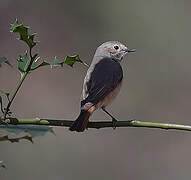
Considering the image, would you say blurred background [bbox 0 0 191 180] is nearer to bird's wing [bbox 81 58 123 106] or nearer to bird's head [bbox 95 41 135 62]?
bird's head [bbox 95 41 135 62]

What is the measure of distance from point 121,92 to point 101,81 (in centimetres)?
712

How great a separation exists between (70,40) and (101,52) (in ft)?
25.2

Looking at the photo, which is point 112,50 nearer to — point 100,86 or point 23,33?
point 100,86

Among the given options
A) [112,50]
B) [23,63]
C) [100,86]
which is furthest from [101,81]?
[23,63]

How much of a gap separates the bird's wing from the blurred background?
436cm

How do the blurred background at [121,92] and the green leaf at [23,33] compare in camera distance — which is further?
the blurred background at [121,92]

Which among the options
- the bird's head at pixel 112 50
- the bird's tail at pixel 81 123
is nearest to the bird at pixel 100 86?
the bird's tail at pixel 81 123

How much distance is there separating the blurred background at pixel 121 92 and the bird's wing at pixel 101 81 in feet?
14.3

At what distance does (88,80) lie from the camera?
483 cm

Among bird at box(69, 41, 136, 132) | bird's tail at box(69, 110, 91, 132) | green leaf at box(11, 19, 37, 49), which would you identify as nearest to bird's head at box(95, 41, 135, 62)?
bird at box(69, 41, 136, 132)

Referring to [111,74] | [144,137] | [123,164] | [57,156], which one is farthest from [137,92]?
[111,74]

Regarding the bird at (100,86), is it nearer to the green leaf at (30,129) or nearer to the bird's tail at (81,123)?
the bird's tail at (81,123)

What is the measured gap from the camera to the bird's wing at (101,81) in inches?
183

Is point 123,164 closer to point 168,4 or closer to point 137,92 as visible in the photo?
point 137,92
